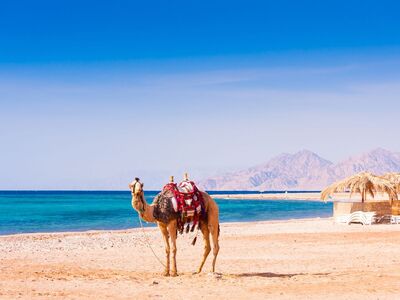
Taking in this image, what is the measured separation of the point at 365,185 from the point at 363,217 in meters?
2.08

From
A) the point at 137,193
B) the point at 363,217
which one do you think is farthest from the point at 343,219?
the point at 137,193

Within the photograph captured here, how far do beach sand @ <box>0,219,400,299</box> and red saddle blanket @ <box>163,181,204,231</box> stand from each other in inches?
49.8

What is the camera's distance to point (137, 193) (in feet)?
40.1

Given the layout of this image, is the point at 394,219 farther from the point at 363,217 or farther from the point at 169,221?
the point at 169,221

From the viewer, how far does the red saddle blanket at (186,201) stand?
13070 millimetres

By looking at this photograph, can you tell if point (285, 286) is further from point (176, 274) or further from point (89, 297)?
point (89, 297)

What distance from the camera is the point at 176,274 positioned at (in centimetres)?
1317

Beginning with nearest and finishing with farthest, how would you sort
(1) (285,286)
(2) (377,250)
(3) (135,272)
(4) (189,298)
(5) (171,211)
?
(4) (189,298) < (1) (285,286) < (5) (171,211) < (3) (135,272) < (2) (377,250)

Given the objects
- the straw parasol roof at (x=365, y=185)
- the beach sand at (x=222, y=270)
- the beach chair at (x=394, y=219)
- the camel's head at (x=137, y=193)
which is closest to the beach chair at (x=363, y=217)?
the beach chair at (x=394, y=219)

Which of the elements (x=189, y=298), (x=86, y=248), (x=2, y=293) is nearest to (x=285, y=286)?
(x=189, y=298)

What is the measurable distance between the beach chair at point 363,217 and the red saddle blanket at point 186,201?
61.1ft

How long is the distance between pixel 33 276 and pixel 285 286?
5445mm

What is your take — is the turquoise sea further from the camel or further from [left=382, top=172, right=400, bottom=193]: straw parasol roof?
the camel

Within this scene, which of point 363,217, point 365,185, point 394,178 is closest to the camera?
point 363,217
